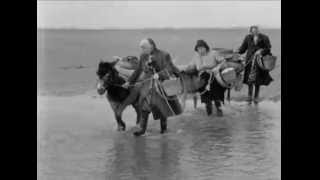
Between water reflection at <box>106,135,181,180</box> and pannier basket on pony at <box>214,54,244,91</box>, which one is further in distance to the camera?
pannier basket on pony at <box>214,54,244,91</box>

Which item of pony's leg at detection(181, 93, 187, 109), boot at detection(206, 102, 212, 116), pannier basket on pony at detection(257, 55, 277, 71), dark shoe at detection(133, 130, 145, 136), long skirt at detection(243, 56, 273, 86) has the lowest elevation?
dark shoe at detection(133, 130, 145, 136)

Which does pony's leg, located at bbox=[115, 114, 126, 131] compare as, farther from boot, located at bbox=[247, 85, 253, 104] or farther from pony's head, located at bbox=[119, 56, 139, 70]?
boot, located at bbox=[247, 85, 253, 104]

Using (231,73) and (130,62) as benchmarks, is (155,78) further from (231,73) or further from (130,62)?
(231,73)

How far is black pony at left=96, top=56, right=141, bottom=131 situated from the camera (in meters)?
3.91

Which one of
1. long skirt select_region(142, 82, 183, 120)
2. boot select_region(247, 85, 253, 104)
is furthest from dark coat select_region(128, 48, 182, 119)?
boot select_region(247, 85, 253, 104)

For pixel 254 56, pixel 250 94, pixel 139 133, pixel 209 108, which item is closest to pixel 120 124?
pixel 139 133

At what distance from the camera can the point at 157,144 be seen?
386 centimetres

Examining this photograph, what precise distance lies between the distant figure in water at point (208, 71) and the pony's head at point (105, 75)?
52 cm

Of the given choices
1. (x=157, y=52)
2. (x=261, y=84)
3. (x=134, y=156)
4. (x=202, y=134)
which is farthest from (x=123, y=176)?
(x=261, y=84)

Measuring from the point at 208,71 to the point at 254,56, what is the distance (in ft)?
1.03

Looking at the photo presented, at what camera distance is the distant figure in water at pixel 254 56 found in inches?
155

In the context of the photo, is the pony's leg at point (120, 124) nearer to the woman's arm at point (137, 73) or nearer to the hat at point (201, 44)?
the woman's arm at point (137, 73)

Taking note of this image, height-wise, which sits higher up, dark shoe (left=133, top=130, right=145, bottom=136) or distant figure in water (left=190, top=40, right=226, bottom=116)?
distant figure in water (left=190, top=40, right=226, bottom=116)

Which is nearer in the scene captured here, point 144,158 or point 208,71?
point 144,158
